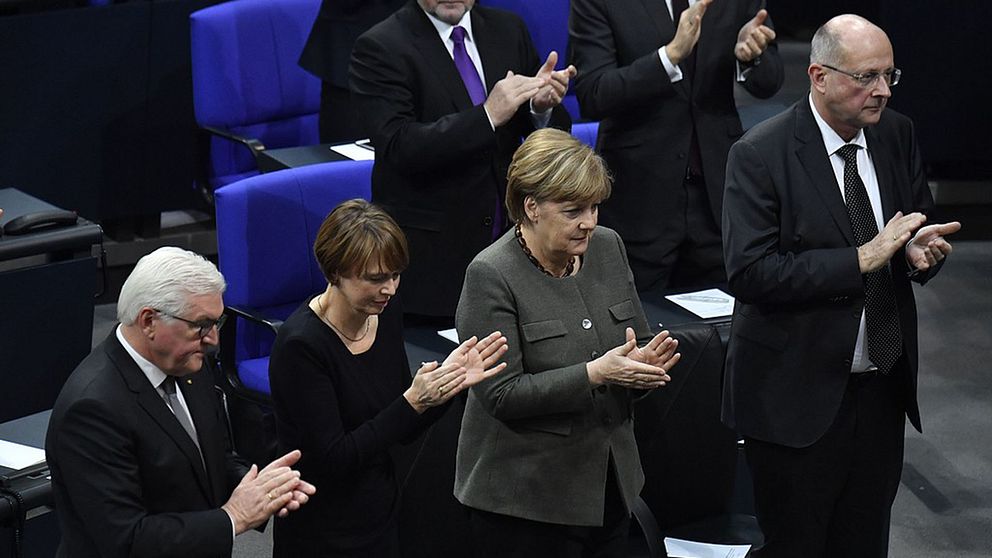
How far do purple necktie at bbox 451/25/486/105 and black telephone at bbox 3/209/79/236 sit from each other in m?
1.33

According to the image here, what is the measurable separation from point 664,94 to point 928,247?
1.13 m

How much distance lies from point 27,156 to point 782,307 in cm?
387

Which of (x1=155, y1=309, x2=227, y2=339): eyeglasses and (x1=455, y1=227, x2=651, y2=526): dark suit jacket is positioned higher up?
(x1=155, y1=309, x2=227, y2=339): eyeglasses

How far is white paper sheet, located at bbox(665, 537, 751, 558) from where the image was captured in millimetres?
4195

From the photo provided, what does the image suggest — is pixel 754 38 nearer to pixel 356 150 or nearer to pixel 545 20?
pixel 356 150

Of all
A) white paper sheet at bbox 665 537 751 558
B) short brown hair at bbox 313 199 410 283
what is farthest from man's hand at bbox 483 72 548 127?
white paper sheet at bbox 665 537 751 558

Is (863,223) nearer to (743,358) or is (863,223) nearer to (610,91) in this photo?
(743,358)

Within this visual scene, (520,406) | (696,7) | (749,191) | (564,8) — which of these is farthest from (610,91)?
(564,8)

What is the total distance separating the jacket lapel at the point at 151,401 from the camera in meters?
3.04

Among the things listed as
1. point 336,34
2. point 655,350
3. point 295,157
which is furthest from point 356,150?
point 655,350

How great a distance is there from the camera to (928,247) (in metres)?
3.63

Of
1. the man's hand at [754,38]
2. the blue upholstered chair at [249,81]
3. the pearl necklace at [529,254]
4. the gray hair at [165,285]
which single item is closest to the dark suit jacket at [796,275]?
the pearl necklace at [529,254]

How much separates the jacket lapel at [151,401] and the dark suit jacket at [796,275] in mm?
1354

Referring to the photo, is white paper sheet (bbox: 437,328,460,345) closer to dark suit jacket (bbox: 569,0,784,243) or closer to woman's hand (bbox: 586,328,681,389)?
dark suit jacket (bbox: 569,0,784,243)
